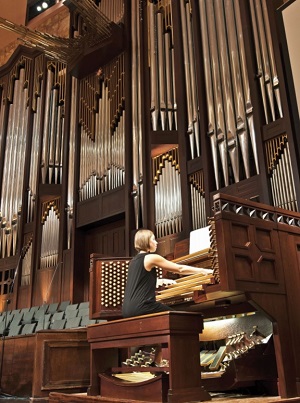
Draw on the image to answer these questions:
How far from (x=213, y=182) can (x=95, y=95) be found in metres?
3.90

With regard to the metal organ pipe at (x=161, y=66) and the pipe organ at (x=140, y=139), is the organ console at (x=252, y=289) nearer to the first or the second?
the pipe organ at (x=140, y=139)

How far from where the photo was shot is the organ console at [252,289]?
3.12 meters

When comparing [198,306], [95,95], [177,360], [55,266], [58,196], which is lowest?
[177,360]

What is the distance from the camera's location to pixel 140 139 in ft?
25.5

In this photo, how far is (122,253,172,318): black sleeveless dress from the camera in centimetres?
333

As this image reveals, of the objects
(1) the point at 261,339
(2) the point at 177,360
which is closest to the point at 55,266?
(1) the point at 261,339

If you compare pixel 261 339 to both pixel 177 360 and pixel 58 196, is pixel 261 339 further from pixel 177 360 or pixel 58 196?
pixel 58 196

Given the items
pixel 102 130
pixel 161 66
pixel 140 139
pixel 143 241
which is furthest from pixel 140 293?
pixel 102 130

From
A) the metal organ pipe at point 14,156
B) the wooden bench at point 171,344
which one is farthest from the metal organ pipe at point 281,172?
the metal organ pipe at point 14,156

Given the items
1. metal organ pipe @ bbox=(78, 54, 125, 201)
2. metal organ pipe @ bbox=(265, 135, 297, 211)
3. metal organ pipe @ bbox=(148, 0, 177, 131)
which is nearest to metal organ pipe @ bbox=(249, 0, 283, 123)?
metal organ pipe @ bbox=(265, 135, 297, 211)

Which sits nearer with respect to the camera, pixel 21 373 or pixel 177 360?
pixel 177 360

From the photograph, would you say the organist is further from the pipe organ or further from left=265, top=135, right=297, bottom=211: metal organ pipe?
left=265, top=135, right=297, bottom=211: metal organ pipe

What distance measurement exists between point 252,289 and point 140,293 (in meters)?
0.81

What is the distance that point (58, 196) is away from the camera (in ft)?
30.8
